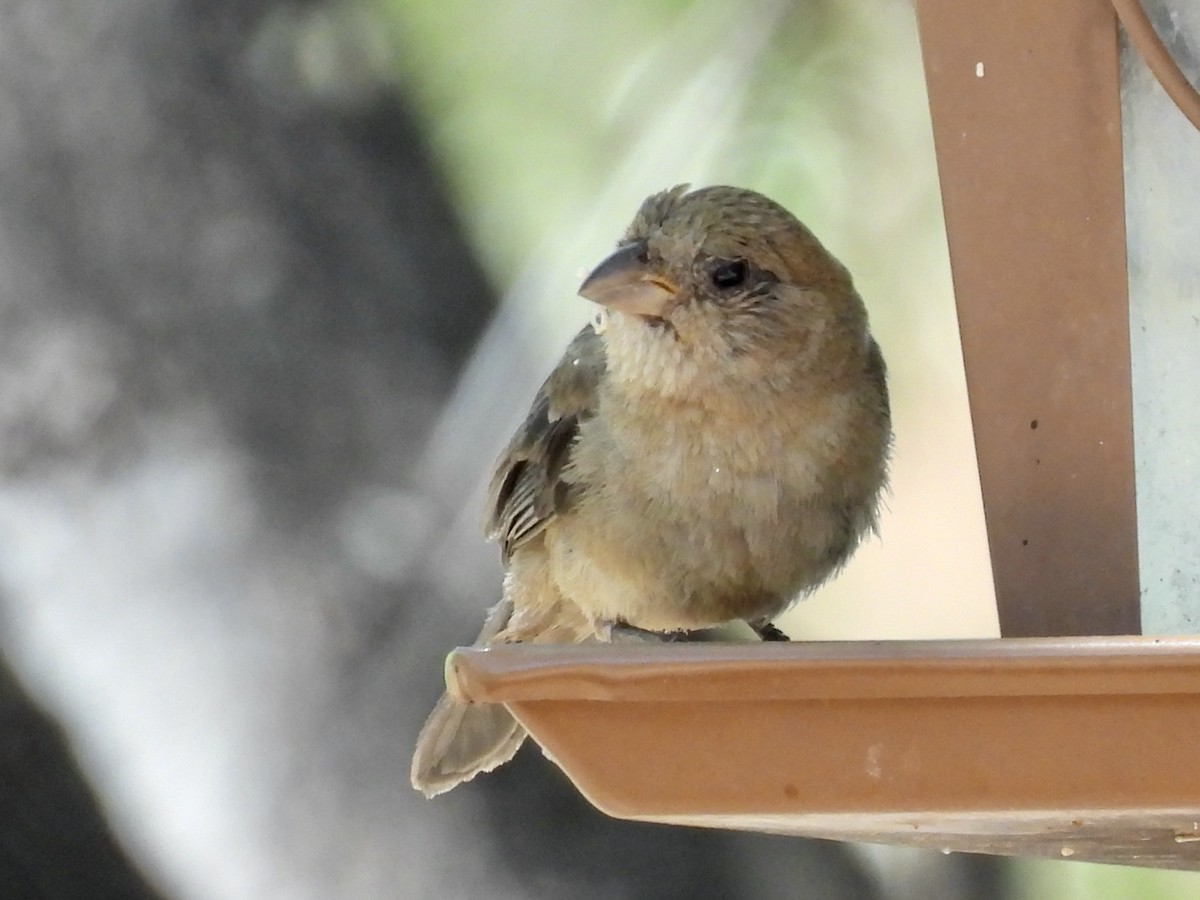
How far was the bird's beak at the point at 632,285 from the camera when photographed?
2.06m

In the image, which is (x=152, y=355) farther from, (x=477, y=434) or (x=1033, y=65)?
(x=1033, y=65)

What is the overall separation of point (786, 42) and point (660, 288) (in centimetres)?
122

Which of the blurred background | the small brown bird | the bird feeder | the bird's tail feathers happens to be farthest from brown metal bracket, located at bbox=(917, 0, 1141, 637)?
the blurred background

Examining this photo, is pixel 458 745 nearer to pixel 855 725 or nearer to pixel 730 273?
pixel 730 273

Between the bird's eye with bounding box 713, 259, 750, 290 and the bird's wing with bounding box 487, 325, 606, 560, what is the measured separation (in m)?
0.23

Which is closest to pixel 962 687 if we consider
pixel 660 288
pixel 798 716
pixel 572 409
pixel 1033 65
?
pixel 798 716

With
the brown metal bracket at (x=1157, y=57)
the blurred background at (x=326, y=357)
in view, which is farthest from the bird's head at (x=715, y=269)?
the blurred background at (x=326, y=357)

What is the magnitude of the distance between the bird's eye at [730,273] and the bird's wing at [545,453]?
23 centimetres

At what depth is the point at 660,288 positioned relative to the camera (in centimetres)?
211

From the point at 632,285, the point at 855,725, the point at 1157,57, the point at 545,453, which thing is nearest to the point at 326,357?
the point at 545,453

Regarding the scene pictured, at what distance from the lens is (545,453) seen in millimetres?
2330

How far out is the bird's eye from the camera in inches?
84.9

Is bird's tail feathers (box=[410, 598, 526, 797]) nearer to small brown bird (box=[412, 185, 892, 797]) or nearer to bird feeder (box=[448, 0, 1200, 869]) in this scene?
small brown bird (box=[412, 185, 892, 797])

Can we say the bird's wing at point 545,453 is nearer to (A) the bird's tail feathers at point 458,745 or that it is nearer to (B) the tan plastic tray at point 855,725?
(A) the bird's tail feathers at point 458,745
